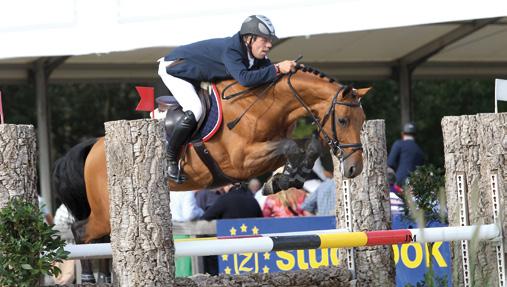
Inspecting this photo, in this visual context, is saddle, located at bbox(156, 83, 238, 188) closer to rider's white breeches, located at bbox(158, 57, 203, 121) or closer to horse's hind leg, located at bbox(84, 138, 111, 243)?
rider's white breeches, located at bbox(158, 57, 203, 121)

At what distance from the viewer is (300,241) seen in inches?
191

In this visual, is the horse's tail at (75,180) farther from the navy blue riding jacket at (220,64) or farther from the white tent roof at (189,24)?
the white tent roof at (189,24)

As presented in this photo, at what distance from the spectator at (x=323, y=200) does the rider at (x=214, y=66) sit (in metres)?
2.79

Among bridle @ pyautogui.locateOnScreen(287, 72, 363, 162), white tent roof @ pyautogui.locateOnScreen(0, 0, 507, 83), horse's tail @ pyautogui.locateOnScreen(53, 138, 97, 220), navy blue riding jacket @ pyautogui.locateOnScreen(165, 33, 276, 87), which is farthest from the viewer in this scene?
white tent roof @ pyautogui.locateOnScreen(0, 0, 507, 83)

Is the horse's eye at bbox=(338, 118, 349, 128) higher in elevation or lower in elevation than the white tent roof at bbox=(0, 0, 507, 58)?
lower

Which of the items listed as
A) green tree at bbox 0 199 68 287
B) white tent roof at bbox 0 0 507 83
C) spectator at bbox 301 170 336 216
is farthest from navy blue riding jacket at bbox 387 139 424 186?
green tree at bbox 0 199 68 287

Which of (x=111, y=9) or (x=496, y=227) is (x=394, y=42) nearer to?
(x=111, y=9)

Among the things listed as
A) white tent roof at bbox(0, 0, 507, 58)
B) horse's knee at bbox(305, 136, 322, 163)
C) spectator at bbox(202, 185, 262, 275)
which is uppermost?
white tent roof at bbox(0, 0, 507, 58)

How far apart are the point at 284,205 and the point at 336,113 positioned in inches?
147

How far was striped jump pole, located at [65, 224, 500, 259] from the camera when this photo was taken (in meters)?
4.63

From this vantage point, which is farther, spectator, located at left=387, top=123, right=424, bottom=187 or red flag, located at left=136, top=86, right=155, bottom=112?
spectator, located at left=387, top=123, right=424, bottom=187

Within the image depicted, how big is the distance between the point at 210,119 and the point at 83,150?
3.96 ft

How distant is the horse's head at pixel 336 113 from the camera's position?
19.6ft

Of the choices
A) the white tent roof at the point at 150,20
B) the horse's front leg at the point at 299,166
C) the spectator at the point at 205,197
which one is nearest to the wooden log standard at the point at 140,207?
the horse's front leg at the point at 299,166
